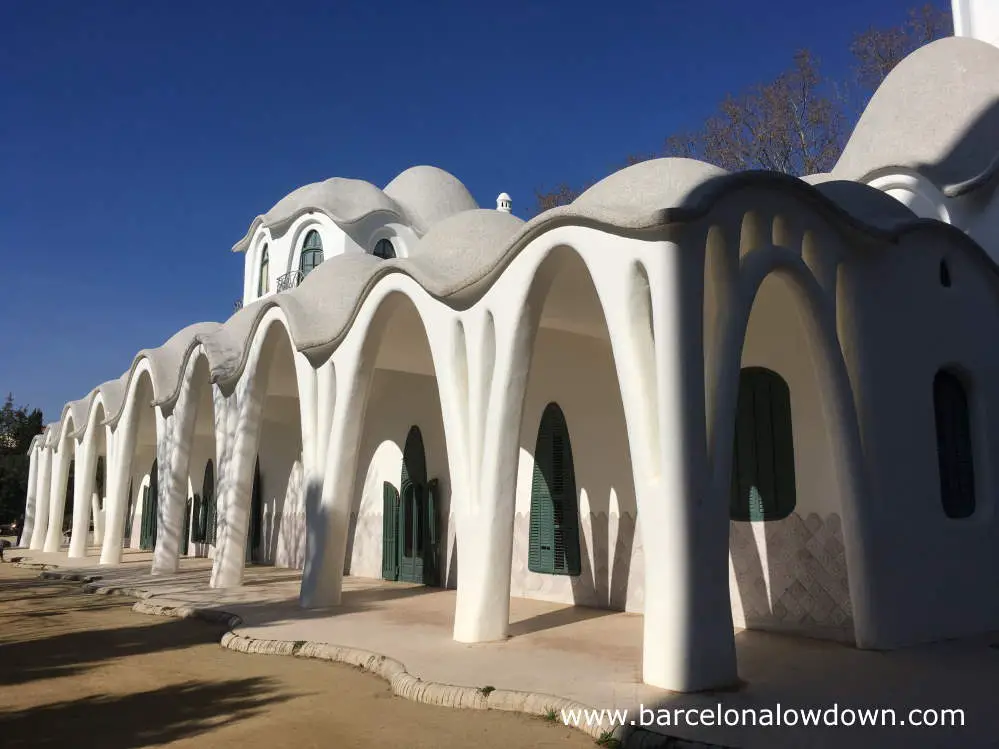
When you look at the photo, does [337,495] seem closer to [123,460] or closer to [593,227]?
[593,227]

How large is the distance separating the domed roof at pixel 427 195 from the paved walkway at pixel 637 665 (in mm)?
12208

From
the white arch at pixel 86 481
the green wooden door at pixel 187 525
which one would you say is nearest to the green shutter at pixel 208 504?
the green wooden door at pixel 187 525

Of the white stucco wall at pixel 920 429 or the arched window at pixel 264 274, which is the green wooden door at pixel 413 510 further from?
the arched window at pixel 264 274

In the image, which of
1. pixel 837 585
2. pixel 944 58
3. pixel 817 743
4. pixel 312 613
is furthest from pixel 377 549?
pixel 944 58

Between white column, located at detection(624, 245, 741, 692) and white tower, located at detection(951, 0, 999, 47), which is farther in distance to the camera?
white tower, located at detection(951, 0, 999, 47)

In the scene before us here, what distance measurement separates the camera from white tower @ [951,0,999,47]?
45.0ft

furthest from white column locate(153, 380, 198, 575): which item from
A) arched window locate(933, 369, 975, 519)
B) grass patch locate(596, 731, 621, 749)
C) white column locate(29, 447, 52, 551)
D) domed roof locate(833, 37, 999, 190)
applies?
white column locate(29, 447, 52, 551)

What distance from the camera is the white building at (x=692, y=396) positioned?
632cm

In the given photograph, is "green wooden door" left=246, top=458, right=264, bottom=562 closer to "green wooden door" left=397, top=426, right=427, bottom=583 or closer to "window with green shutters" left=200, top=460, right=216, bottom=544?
"window with green shutters" left=200, top=460, right=216, bottom=544

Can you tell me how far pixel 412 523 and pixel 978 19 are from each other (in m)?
12.6

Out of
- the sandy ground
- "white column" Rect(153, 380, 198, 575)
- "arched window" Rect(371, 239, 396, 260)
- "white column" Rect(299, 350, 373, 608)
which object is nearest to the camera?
the sandy ground

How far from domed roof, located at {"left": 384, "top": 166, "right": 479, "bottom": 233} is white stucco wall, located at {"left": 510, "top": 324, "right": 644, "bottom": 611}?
34.7 ft

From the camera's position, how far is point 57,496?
25344mm

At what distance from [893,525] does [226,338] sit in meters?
11.2
